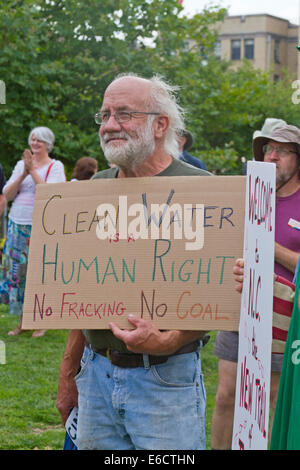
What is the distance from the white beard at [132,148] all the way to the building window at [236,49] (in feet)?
205

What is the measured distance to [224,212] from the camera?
Result: 2.36 meters

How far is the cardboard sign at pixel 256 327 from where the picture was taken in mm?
1886

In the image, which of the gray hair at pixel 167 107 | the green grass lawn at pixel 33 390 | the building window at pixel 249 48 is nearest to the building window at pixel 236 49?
the building window at pixel 249 48

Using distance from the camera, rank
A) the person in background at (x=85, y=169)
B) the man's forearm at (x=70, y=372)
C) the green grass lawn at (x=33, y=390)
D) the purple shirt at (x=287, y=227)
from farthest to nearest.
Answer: the person in background at (x=85, y=169)
the green grass lawn at (x=33, y=390)
the purple shirt at (x=287, y=227)
the man's forearm at (x=70, y=372)

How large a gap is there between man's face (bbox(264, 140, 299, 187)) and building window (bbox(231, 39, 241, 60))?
60848mm

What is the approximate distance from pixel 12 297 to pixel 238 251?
4980 millimetres

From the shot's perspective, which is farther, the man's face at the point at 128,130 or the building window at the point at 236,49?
the building window at the point at 236,49

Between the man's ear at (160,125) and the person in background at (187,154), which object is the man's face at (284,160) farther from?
the man's ear at (160,125)

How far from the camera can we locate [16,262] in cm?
691

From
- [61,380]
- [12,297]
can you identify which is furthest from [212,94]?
[61,380]

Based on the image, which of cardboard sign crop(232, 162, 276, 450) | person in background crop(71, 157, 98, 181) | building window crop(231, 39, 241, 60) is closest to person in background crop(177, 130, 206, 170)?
person in background crop(71, 157, 98, 181)

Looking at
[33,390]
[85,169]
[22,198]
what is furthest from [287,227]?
[85,169]

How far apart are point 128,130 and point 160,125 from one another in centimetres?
14

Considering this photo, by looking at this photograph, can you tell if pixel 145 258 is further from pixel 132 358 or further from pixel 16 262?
pixel 16 262
